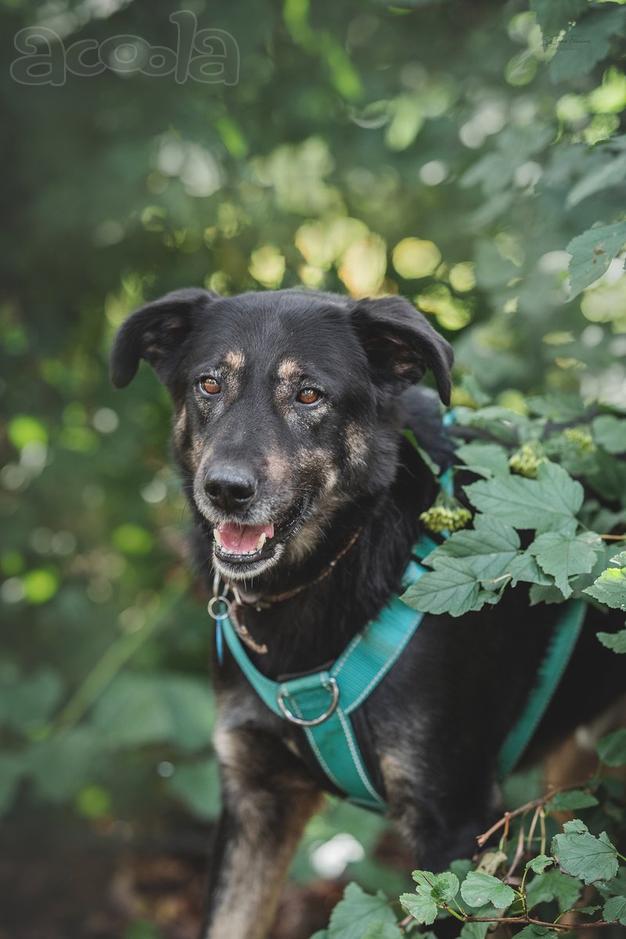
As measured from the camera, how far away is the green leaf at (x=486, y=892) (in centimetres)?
184

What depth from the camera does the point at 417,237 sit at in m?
4.59

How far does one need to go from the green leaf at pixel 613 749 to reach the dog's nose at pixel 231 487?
1017 millimetres

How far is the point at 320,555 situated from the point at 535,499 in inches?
31.6

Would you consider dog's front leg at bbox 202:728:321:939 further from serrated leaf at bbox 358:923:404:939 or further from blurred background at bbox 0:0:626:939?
blurred background at bbox 0:0:626:939

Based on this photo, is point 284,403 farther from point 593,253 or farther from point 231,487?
point 593,253

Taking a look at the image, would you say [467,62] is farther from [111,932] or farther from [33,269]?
[111,932]

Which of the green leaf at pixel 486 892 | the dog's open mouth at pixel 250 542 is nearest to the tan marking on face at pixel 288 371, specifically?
the dog's open mouth at pixel 250 542

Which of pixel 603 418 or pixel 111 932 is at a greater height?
pixel 603 418

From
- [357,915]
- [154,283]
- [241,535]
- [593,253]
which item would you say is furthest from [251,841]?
[154,283]

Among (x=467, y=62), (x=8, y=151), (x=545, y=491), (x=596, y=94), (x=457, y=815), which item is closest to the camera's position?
(x=545, y=491)

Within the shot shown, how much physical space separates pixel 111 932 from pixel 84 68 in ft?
13.0

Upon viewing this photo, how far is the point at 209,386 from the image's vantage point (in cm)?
273

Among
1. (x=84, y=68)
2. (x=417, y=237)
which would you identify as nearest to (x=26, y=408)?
(x=84, y=68)

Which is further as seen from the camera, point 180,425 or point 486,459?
point 180,425
